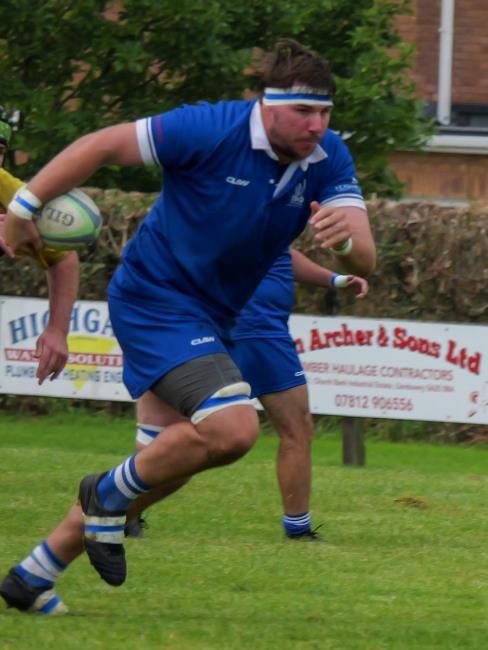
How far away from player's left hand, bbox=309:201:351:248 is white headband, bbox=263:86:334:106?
1.33 feet

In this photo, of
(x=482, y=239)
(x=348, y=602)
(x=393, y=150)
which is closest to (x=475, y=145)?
(x=393, y=150)

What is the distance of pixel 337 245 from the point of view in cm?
630

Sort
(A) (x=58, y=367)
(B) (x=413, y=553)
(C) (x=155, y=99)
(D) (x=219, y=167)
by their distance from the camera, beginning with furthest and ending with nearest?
(C) (x=155, y=99) < (B) (x=413, y=553) < (A) (x=58, y=367) < (D) (x=219, y=167)

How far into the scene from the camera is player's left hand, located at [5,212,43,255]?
20.2 ft

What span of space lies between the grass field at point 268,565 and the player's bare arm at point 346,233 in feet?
4.23

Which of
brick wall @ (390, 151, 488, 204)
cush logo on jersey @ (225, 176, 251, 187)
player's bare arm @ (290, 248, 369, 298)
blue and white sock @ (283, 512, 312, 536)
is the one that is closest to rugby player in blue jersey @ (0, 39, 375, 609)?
cush logo on jersey @ (225, 176, 251, 187)

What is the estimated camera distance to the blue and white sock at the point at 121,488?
6.15 metres

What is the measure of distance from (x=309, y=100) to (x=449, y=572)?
247cm

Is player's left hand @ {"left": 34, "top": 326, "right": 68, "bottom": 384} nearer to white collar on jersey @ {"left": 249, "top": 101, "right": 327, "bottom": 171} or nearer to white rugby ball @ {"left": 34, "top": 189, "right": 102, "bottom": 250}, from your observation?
white rugby ball @ {"left": 34, "top": 189, "right": 102, "bottom": 250}

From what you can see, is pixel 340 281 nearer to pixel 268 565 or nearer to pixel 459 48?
pixel 268 565

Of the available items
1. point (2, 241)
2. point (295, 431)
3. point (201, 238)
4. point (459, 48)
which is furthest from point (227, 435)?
point (459, 48)

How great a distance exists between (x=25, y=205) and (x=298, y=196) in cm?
99

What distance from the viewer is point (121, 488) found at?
20.2ft

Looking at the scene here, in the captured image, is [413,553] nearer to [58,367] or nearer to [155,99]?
[58,367]
